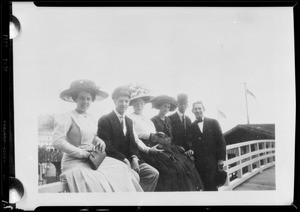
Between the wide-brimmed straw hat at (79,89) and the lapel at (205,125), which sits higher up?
the wide-brimmed straw hat at (79,89)

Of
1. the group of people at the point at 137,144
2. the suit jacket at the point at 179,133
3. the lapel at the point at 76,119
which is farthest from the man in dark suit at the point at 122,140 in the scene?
the suit jacket at the point at 179,133

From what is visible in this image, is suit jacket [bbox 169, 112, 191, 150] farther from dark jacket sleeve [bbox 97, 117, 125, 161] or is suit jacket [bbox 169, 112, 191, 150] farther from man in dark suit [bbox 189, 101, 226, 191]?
dark jacket sleeve [bbox 97, 117, 125, 161]

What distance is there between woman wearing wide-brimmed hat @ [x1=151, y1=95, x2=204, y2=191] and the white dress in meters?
0.29

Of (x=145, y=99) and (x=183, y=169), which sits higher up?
(x=145, y=99)

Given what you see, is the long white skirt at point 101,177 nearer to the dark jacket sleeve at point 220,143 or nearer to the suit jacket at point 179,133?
the suit jacket at point 179,133

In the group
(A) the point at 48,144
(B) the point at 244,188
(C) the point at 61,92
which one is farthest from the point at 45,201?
(B) the point at 244,188

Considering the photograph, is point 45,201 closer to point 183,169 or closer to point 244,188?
point 183,169

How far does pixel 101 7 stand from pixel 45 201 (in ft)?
4.03

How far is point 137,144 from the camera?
2.01 meters

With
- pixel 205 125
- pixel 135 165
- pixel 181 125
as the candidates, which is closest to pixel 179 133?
pixel 181 125

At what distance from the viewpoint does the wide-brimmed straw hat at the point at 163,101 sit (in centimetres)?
202

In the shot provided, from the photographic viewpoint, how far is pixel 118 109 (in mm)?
2010

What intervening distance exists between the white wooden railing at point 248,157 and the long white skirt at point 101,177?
1.84 feet
